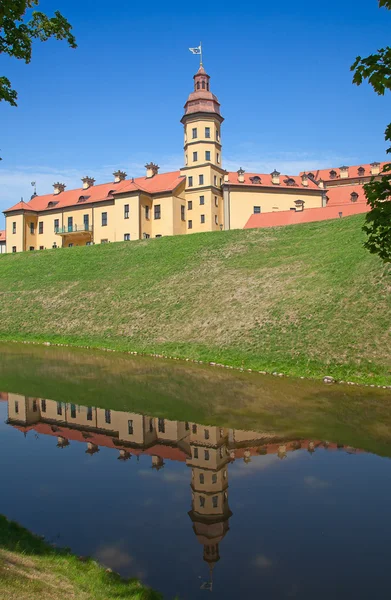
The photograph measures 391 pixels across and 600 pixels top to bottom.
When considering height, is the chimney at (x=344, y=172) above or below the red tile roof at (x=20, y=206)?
above

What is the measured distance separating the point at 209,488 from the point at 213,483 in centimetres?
25

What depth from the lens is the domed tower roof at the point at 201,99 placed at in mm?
61594

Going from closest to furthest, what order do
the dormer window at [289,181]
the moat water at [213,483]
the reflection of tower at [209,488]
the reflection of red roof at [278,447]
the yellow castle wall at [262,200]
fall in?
the moat water at [213,483] → the reflection of tower at [209,488] → the reflection of red roof at [278,447] → the yellow castle wall at [262,200] → the dormer window at [289,181]

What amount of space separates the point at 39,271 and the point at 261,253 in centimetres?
2454

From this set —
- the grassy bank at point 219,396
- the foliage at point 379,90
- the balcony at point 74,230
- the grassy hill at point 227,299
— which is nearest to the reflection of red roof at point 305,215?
the grassy hill at point 227,299

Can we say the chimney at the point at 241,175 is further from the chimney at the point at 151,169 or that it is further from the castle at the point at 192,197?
the chimney at the point at 151,169

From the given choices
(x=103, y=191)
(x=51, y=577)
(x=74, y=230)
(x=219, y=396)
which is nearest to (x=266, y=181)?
(x=103, y=191)

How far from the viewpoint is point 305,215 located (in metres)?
53.1

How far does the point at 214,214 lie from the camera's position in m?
62.7

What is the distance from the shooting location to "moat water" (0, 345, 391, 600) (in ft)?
22.5

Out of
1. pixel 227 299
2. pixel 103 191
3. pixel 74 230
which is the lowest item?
pixel 227 299

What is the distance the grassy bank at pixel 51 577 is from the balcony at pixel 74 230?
2486 inches

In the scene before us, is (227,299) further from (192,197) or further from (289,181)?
(289,181)

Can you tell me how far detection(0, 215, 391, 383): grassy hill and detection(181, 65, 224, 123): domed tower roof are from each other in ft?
72.2
